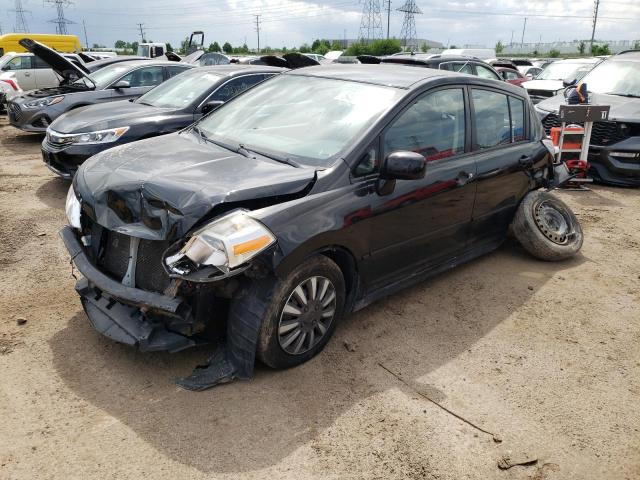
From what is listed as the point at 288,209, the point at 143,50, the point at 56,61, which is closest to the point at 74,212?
the point at 288,209

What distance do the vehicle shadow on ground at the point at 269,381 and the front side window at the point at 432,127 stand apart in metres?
1.20

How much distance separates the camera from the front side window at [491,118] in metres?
4.29

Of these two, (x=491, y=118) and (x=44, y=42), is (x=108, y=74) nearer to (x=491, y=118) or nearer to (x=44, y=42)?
(x=491, y=118)

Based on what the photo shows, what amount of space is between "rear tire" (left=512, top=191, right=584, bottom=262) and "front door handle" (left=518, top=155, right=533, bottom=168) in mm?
336

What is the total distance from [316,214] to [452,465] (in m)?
1.49

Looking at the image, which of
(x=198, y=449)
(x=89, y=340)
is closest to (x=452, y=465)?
(x=198, y=449)

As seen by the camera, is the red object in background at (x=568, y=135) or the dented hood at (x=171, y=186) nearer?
the dented hood at (x=171, y=186)

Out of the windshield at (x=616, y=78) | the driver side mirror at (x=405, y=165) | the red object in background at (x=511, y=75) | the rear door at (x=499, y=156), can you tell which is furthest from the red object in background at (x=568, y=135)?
the red object in background at (x=511, y=75)

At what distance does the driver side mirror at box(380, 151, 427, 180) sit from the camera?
3.24 meters

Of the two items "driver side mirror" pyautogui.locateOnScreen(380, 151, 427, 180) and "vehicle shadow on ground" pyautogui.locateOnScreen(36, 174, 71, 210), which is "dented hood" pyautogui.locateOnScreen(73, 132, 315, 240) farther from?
"vehicle shadow on ground" pyautogui.locateOnScreen(36, 174, 71, 210)

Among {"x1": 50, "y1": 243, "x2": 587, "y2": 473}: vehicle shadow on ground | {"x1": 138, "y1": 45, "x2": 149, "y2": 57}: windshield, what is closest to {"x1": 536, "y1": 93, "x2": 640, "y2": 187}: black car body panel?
{"x1": 50, "y1": 243, "x2": 587, "y2": 473}: vehicle shadow on ground

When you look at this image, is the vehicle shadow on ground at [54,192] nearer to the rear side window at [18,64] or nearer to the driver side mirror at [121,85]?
the driver side mirror at [121,85]

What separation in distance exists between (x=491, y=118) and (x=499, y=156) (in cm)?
32

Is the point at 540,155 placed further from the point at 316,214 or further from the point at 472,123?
the point at 316,214
